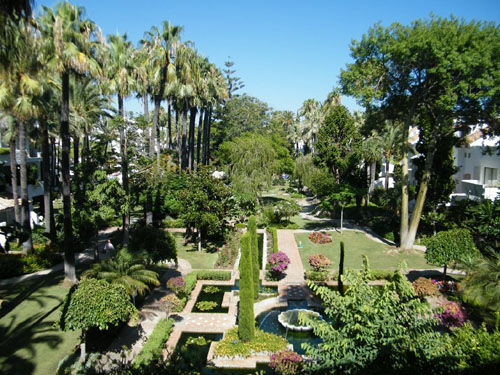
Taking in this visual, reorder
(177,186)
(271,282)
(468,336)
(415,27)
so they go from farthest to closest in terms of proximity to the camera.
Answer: (177,186) → (415,27) → (271,282) → (468,336)

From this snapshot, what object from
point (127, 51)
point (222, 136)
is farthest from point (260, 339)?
point (222, 136)

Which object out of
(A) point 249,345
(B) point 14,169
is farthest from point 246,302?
(B) point 14,169

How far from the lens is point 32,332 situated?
44.1ft

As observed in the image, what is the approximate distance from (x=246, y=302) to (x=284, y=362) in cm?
242

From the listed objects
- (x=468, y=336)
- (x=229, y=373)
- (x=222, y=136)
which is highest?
(x=222, y=136)

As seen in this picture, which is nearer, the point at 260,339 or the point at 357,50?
the point at 260,339

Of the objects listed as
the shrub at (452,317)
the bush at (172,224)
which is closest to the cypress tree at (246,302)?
the shrub at (452,317)

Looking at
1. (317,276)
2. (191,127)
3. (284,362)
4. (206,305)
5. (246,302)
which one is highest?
(191,127)

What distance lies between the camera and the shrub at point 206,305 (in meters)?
17.0

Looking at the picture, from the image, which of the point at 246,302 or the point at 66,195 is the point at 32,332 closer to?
the point at 66,195

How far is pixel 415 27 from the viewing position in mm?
22094

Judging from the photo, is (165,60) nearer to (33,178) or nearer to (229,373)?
(33,178)

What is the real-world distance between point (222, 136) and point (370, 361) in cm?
5493

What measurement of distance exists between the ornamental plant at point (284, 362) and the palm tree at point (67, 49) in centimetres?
1122
